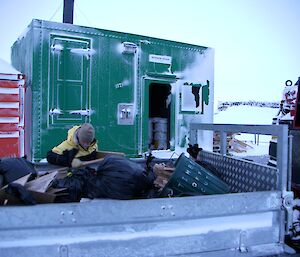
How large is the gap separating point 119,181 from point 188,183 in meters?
0.47

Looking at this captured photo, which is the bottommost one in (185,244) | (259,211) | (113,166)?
(185,244)

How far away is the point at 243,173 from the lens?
2686 millimetres

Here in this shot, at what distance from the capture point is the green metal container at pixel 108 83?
210 inches

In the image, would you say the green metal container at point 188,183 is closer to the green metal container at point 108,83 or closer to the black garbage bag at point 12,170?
the black garbage bag at point 12,170

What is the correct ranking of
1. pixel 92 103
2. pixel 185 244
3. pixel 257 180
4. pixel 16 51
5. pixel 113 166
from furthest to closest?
pixel 16 51 → pixel 92 103 → pixel 257 180 → pixel 113 166 → pixel 185 244

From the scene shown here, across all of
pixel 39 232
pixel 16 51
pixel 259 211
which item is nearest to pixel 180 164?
pixel 259 211

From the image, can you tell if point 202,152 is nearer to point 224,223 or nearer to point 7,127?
point 224,223

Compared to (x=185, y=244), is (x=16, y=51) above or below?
above

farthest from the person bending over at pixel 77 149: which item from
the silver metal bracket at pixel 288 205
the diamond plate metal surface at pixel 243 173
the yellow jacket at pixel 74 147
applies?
the silver metal bracket at pixel 288 205

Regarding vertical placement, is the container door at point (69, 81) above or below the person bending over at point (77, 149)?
above

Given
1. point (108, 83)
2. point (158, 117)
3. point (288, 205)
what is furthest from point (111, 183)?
point (158, 117)

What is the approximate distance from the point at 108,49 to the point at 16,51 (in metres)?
2.01

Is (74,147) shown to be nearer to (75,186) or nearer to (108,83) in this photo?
(75,186)

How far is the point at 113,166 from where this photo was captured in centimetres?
219
